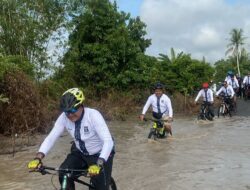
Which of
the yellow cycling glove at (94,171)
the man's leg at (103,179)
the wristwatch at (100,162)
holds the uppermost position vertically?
the wristwatch at (100,162)

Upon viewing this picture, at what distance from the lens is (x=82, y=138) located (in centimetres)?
628

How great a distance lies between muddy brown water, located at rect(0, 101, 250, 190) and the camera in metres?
9.98

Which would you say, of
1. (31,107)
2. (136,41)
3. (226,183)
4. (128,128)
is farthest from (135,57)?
(226,183)

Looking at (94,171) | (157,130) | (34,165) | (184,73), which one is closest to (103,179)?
(94,171)

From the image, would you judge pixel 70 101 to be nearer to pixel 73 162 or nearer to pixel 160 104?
pixel 73 162

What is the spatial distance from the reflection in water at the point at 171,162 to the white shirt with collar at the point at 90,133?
3.44 meters

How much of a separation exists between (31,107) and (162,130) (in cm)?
518

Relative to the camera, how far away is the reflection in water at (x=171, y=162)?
10.0m

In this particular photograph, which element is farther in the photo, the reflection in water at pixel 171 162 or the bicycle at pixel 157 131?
the bicycle at pixel 157 131

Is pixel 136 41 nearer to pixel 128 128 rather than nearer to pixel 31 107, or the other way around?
pixel 128 128

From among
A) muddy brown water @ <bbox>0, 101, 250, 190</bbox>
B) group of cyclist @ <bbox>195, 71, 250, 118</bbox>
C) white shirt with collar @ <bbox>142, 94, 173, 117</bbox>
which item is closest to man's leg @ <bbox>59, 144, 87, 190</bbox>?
muddy brown water @ <bbox>0, 101, 250, 190</bbox>

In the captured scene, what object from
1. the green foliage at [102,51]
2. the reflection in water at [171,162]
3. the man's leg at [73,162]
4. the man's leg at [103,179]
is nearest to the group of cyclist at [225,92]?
the reflection in water at [171,162]

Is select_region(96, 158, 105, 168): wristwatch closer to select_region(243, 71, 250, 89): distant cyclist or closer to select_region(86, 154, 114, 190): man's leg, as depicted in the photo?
select_region(86, 154, 114, 190): man's leg

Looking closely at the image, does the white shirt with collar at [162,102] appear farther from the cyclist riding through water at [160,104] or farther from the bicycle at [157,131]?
the bicycle at [157,131]
